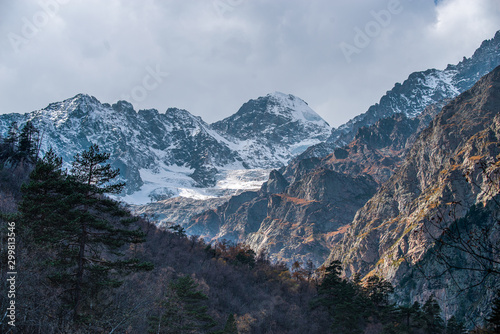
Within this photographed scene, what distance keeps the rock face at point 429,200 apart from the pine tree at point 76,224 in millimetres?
95023

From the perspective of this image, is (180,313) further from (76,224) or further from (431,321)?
(431,321)

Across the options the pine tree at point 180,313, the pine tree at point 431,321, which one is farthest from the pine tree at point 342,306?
the pine tree at point 180,313

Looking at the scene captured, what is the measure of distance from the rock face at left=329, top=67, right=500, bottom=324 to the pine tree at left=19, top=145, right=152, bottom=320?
95.0m

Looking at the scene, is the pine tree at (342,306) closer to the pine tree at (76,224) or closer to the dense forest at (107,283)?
the dense forest at (107,283)

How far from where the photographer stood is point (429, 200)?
122312 millimetres

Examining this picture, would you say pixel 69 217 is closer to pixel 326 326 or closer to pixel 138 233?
pixel 138 233

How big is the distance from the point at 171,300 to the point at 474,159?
116m

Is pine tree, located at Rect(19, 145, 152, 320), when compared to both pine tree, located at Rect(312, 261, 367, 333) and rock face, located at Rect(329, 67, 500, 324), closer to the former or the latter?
pine tree, located at Rect(312, 261, 367, 333)

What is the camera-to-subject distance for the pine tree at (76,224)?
23109 mm

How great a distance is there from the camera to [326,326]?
5778 centimetres

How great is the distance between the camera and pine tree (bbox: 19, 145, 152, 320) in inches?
910

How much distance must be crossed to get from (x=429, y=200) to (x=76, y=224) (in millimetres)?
126181

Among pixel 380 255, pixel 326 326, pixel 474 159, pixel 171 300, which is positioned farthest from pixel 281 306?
pixel 474 159

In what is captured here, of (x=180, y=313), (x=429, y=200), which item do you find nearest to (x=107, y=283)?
(x=180, y=313)
